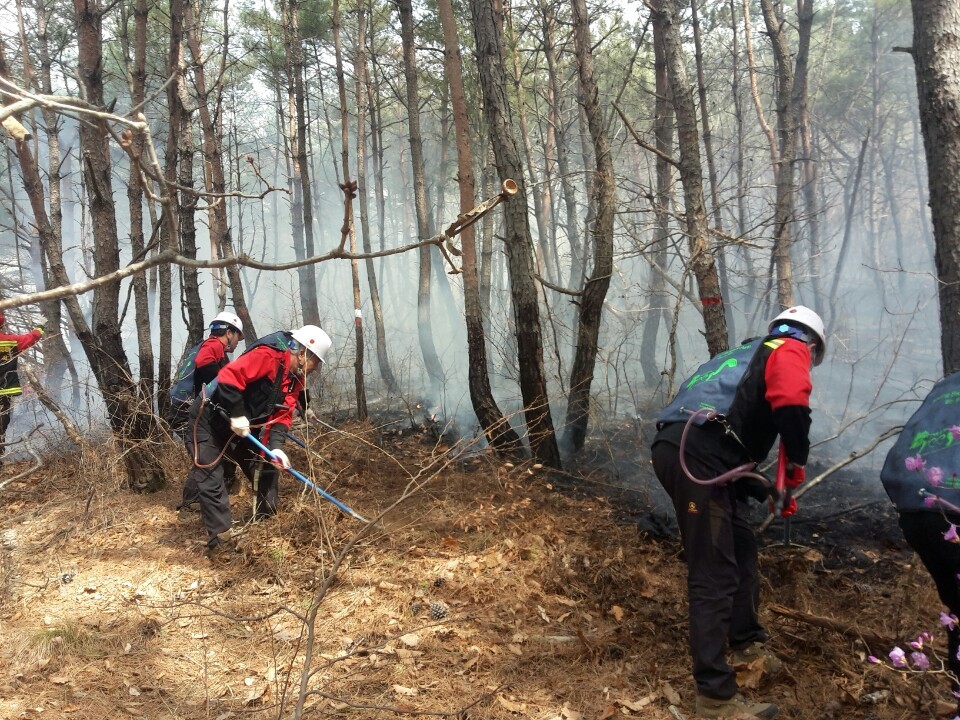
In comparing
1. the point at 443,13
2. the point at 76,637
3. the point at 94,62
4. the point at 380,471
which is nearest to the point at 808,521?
the point at 380,471

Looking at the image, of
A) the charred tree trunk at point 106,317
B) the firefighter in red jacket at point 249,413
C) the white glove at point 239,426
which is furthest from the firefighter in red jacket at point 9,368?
the white glove at point 239,426

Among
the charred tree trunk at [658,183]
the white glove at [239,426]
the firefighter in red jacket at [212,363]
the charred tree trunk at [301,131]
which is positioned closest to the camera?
the white glove at [239,426]

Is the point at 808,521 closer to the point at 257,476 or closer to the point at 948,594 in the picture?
the point at 948,594

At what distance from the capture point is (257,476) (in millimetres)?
5656

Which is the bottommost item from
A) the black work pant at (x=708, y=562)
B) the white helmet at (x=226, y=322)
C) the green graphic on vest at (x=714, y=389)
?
the black work pant at (x=708, y=562)

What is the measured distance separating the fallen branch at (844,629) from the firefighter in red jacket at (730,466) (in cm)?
34

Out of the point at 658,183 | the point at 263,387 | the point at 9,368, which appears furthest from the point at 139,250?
the point at 658,183

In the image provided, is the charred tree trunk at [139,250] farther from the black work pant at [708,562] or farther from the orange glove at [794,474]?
the orange glove at [794,474]

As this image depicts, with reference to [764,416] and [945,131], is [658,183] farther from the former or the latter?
[764,416]

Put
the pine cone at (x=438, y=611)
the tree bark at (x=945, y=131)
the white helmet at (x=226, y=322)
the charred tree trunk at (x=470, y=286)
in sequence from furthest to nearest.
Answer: the charred tree trunk at (x=470, y=286) → the white helmet at (x=226, y=322) → the tree bark at (x=945, y=131) → the pine cone at (x=438, y=611)

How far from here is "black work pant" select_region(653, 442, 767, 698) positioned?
3139mm

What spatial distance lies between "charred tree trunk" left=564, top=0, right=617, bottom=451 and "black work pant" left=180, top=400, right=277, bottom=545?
334cm

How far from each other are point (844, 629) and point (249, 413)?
4493 millimetres

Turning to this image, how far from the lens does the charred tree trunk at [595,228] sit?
7.15m
